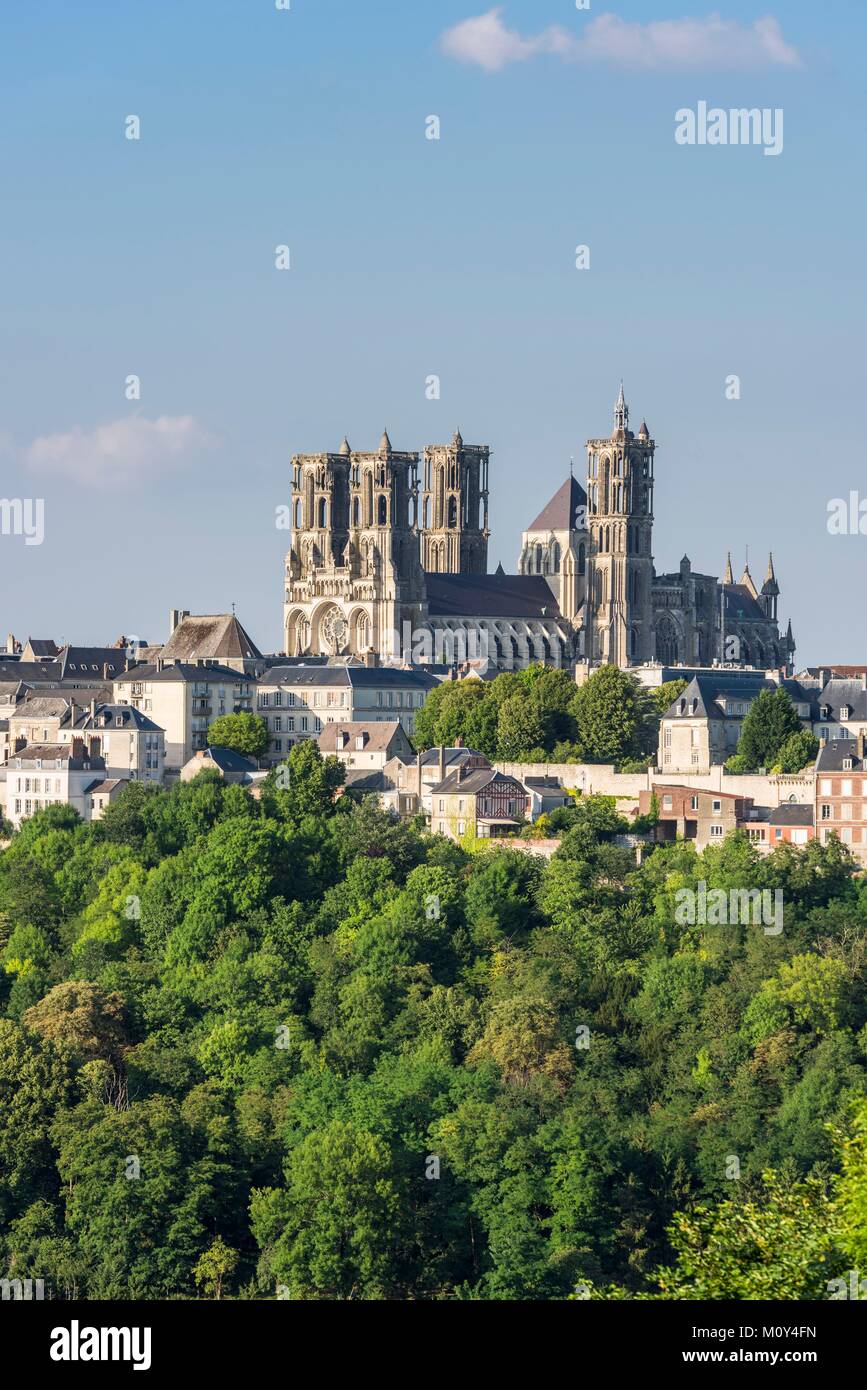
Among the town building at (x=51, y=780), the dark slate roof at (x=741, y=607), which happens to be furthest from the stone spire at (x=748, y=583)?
the town building at (x=51, y=780)

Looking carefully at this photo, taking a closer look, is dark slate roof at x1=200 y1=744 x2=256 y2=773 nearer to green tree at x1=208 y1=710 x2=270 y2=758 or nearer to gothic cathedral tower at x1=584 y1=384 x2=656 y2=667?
green tree at x1=208 y1=710 x2=270 y2=758

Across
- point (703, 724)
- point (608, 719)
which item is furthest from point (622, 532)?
point (703, 724)

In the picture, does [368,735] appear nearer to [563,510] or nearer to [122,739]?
[122,739]

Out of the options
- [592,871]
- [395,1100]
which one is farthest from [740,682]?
[395,1100]

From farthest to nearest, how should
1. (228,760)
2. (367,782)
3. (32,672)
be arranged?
(32,672) < (228,760) < (367,782)

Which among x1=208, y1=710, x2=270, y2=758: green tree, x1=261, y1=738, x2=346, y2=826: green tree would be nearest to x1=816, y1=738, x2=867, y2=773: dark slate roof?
x1=261, y1=738, x2=346, y2=826: green tree
